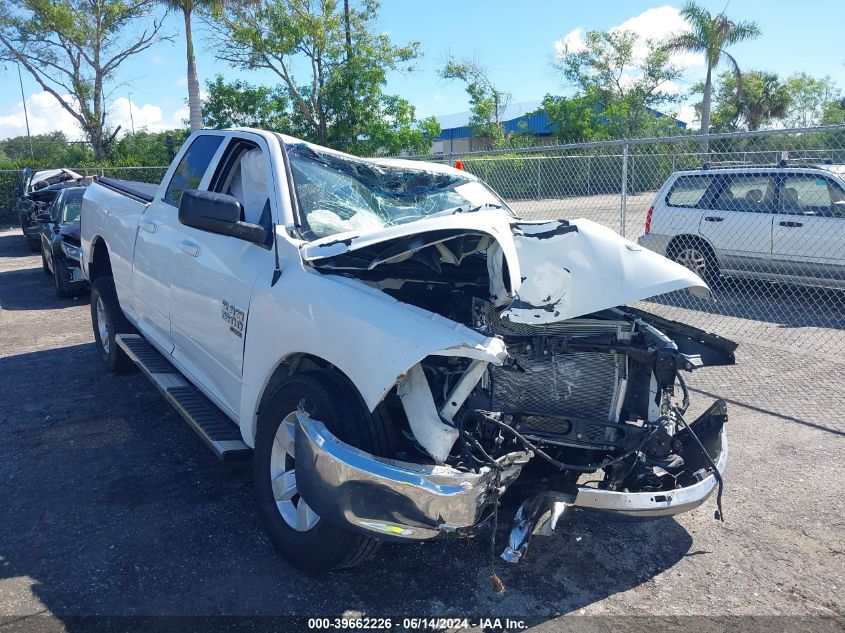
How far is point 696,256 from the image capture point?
10570mm

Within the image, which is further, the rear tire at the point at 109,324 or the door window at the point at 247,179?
the rear tire at the point at 109,324

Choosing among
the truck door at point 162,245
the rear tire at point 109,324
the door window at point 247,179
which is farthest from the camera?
the rear tire at point 109,324

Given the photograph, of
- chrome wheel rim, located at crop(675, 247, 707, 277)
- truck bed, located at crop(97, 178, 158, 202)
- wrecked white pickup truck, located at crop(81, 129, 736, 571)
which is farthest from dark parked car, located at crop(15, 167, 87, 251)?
wrecked white pickup truck, located at crop(81, 129, 736, 571)

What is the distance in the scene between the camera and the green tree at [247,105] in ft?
87.0

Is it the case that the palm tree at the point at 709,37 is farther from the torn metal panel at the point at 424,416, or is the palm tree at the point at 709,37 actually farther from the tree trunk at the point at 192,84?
the torn metal panel at the point at 424,416

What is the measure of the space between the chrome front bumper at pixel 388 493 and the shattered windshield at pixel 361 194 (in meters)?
1.37

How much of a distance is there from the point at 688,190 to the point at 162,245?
26.9 feet

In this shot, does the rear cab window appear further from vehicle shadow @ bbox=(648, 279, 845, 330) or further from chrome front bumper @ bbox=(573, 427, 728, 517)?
chrome front bumper @ bbox=(573, 427, 728, 517)

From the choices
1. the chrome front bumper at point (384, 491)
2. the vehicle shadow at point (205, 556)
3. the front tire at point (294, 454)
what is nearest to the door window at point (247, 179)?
the front tire at point (294, 454)

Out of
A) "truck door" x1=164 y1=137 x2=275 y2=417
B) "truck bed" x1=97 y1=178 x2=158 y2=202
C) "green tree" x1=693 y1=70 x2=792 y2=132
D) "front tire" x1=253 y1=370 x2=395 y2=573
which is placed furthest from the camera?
"green tree" x1=693 y1=70 x2=792 y2=132

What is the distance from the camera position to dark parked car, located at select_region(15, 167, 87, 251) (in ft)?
54.8

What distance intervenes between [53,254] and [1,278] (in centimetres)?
376

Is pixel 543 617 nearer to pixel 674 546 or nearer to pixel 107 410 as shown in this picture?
pixel 674 546

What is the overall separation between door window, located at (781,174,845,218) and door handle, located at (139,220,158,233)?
8.07m
